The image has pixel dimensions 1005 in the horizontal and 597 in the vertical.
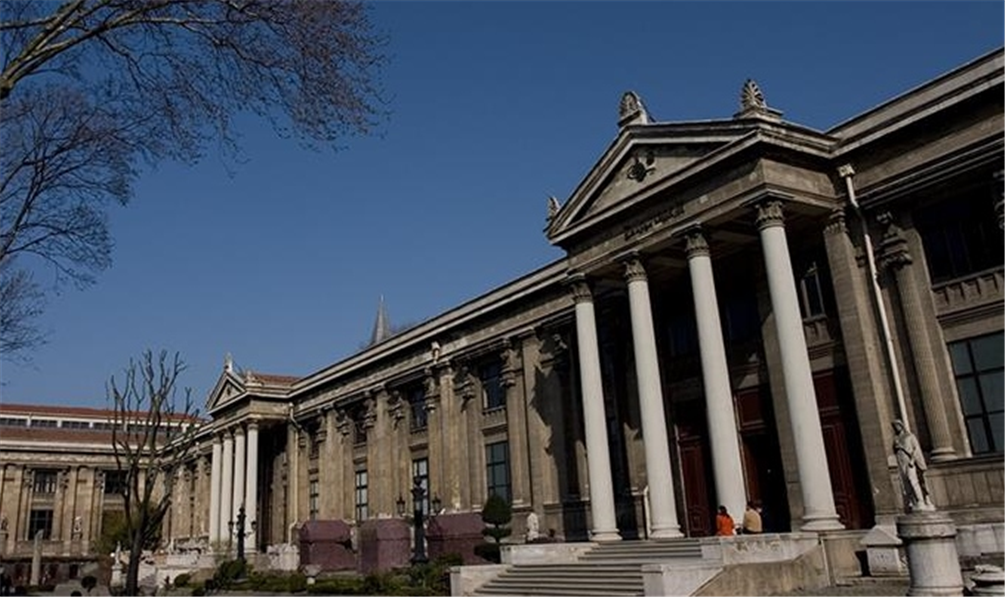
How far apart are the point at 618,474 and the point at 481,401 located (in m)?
9.05

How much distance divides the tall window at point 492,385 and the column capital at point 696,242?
13996 millimetres

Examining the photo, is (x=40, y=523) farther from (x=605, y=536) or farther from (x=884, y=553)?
(x=884, y=553)

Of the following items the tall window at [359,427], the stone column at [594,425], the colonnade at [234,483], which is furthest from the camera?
the colonnade at [234,483]

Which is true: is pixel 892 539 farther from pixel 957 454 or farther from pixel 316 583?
pixel 316 583

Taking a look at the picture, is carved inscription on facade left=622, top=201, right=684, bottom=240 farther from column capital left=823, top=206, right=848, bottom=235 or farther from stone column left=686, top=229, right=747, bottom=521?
column capital left=823, top=206, right=848, bottom=235

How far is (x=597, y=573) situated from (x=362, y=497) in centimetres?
2584

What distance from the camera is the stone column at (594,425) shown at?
2378 cm

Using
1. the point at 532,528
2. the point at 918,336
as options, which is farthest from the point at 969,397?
the point at 532,528

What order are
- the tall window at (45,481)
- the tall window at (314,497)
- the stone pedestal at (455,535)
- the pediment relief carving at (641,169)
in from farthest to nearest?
1. the tall window at (45,481)
2. the tall window at (314,497)
3. the stone pedestal at (455,535)
4. the pediment relief carving at (641,169)

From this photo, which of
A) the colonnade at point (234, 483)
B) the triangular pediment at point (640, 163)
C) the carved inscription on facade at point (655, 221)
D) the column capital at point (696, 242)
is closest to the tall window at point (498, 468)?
the triangular pediment at point (640, 163)

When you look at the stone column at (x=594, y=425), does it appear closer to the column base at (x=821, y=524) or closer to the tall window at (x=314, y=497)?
the column base at (x=821, y=524)

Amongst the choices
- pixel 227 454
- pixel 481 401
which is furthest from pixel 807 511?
pixel 227 454

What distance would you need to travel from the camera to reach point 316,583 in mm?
31844

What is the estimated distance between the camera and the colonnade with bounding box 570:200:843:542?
18.9m
